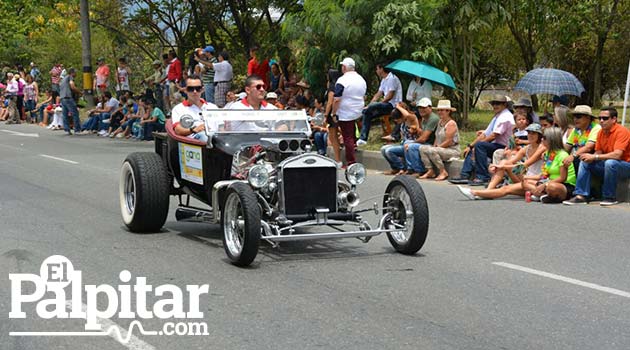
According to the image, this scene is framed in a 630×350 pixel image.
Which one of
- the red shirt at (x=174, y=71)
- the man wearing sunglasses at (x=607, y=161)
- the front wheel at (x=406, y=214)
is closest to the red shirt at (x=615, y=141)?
the man wearing sunglasses at (x=607, y=161)

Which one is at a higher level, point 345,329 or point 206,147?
point 206,147

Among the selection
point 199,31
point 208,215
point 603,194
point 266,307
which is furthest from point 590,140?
point 199,31

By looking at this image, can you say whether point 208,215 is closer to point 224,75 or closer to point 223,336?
point 223,336

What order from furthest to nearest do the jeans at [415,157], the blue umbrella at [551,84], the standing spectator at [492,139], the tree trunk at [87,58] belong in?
the tree trunk at [87,58]
the blue umbrella at [551,84]
the jeans at [415,157]
the standing spectator at [492,139]

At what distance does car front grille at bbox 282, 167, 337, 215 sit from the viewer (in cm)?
865

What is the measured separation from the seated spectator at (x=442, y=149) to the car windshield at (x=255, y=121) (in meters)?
5.75

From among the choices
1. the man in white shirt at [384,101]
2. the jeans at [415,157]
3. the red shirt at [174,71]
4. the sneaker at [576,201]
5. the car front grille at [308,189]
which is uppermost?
the red shirt at [174,71]

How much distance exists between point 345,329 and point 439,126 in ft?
32.2

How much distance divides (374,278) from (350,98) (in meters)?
9.30

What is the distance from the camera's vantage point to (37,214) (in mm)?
11617

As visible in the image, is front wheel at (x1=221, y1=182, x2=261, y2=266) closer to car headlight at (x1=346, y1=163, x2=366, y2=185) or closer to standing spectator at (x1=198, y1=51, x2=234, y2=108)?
car headlight at (x1=346, y1=163, x2=366, y2=185)

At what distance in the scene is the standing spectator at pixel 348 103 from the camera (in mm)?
16875

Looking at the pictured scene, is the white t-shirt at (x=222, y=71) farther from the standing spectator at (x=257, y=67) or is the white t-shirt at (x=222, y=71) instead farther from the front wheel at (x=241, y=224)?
the front wheel at (x=241, y=224)

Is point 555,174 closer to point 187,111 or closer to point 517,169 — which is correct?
point 517,169
